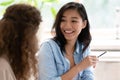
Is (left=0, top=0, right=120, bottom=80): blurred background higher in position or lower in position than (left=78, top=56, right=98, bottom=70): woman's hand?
higher

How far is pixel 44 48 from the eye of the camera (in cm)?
164

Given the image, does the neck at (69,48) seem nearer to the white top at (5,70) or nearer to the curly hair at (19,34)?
the curly hair at (19,34)

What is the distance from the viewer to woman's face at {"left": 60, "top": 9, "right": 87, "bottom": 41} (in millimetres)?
1657

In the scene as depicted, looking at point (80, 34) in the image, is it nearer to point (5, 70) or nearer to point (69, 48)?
point (69, 48)

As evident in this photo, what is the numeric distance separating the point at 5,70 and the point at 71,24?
66cm

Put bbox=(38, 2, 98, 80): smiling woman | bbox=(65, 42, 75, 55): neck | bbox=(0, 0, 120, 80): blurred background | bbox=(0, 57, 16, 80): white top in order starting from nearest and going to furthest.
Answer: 1. bbox=(0, 57, 16, 80): white top
2. bbox=(38, 2, 98, 80): smiling woman
3. bbox=(65, 42, 75, 55): neck
4. bbox=(0, 0, 120, 80): blurred background

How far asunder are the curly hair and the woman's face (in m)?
0.45

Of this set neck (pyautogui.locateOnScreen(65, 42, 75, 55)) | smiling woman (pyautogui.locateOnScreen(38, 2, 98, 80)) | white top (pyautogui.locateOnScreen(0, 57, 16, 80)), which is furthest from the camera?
neck (pyautogui.locateOnScreen(65, 42, 75, 55))

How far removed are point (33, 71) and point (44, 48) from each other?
329mm

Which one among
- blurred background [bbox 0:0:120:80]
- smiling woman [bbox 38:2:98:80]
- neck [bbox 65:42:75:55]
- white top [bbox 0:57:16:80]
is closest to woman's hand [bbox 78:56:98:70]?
smiling woman [bbox 38:2:98:80]

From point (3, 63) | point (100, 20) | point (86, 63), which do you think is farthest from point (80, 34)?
point (3, 63)

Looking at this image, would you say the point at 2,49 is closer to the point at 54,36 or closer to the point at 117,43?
the point at 54,36

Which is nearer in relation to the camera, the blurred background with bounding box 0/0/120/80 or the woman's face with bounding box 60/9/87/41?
the woman's face with bounding box 60/9/87/41

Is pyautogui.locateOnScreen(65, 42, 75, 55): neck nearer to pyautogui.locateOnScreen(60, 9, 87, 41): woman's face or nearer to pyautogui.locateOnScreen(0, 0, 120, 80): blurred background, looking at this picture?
pyautogui.locateOnScreen(60, 9, 87, 41): woman's face
